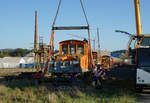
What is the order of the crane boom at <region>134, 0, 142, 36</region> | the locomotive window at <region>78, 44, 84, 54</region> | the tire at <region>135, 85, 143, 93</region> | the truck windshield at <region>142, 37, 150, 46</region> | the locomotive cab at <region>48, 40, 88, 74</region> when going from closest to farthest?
the tire at <region>135, 85, 143, 93</region>
the truck windshield at <region>142, 37, 150, 46</region>
the locomotive cab at <region>48, 40, 88, 74</region>
the locomotive window at <region>78, 44, 84, 54</region>
the crane boom at <region>134, 0, 142, 36</region>

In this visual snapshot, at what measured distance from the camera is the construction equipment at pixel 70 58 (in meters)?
14.3

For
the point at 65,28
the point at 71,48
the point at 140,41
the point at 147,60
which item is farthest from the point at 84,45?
the point at 147,60

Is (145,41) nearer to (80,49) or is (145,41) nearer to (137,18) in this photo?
(80,49)

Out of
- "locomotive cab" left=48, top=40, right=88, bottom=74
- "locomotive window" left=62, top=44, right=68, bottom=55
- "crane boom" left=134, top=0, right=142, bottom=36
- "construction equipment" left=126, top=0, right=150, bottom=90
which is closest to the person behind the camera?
"construction equipment" left=126, top=0, right=150, bottom=90

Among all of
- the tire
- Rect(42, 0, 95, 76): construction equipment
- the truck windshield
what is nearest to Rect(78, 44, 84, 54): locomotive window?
Rect(42, 0, 95, 76): construction equipment

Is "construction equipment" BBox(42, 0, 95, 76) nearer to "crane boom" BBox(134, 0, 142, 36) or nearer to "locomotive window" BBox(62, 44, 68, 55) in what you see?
"locomotive window" BBox(62, 44, 68, 55)

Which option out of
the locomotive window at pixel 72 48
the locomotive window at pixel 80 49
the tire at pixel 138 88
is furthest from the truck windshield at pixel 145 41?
the locomotive window at pixel 72 48

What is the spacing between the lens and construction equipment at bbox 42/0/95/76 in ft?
46.8

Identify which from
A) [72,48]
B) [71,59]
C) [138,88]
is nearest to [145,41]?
[138,88]

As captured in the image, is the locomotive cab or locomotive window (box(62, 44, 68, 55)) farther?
locomotive window (box(62, 44, 68, 55))

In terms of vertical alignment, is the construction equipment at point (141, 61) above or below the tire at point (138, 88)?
above

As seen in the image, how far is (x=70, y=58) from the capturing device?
15344mm

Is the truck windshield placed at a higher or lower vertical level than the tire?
higher

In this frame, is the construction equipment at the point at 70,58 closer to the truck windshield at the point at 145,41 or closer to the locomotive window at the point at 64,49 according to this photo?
the locomotive window at the point at 64,49
